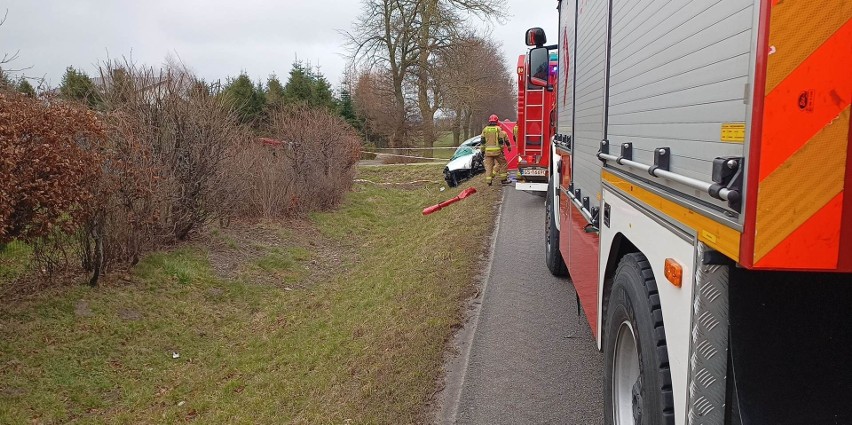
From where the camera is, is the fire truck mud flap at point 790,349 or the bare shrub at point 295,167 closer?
the fire truck mud flap at point 790,349

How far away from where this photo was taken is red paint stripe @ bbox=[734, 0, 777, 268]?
5.24ft

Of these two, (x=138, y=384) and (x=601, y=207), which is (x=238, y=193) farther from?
(x=601, y=207)

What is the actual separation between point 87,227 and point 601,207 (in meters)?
7.80

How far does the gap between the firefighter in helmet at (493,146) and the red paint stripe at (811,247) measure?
1484 centimetres

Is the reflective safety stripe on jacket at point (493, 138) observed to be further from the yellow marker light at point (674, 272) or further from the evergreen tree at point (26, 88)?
the yellow marker light at point (674, 272)

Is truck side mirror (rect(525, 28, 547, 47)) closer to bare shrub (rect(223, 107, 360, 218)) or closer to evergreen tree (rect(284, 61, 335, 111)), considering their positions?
bare shrub (rect(223, 107, 360, 218))

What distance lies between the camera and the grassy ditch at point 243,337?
5480 mm

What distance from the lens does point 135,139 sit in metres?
9.75

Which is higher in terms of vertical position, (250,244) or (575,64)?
(575,64)

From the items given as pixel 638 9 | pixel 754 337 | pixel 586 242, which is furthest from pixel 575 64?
pixel 754 337

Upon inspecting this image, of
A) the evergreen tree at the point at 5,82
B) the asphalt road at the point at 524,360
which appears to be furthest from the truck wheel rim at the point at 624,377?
the evergreen tree at the point at 5,82

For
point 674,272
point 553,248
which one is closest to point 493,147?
point 553,248

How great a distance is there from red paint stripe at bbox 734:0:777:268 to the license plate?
11.1 metres

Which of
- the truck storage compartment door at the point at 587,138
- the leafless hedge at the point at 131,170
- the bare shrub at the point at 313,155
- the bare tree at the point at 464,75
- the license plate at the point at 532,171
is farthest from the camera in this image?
the bare tree at the point at 464,75
